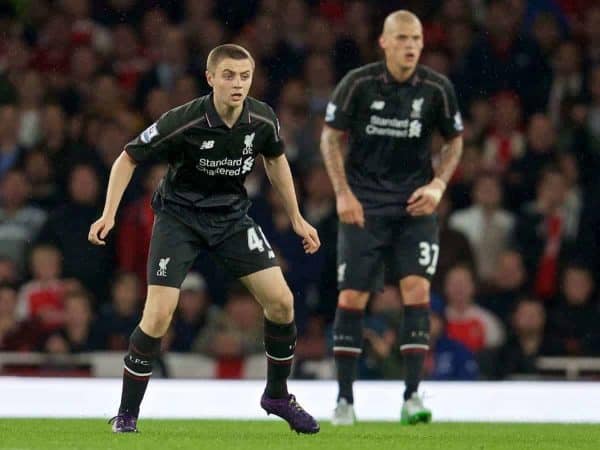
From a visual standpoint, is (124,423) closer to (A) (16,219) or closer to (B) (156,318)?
(B) (156,318)

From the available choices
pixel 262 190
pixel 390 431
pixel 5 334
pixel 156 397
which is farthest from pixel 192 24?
pixel 390 431

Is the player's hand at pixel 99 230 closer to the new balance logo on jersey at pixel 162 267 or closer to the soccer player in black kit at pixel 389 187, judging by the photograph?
the new balance logo on jersey at pixel 162 267

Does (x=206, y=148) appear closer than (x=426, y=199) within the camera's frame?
Yes

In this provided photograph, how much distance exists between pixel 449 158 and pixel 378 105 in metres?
0.50

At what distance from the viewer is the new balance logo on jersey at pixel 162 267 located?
276 inches

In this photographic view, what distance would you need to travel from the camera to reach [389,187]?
8.39 meters

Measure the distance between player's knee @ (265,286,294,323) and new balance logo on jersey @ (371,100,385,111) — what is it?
5.11 ft

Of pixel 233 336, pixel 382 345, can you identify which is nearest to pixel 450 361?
pixel 382 345

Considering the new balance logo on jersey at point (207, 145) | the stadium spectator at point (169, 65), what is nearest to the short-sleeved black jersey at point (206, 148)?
the new balance logo on jersey at point (207, 145)

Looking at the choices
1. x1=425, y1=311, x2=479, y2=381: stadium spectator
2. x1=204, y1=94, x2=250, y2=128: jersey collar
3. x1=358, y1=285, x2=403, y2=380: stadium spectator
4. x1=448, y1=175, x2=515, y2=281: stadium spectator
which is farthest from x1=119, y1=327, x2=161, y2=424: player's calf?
x1=448, y1=175, x2=515, y2=281: stadium spectator

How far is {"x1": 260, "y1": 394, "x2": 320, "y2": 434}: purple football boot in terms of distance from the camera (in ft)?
23.7

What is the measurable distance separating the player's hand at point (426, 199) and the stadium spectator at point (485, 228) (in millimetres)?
3364

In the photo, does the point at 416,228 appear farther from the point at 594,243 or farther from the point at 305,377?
the point at 594,243

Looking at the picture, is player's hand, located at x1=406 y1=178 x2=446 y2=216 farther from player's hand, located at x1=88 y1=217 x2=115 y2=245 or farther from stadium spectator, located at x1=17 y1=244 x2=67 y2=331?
stadium spectator, located at x1=17 y1=244 x2=67 y2=331
